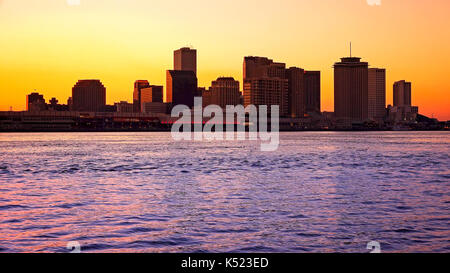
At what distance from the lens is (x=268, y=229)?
59.1 ft

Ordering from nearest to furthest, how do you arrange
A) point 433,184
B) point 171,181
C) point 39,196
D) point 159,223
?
1. point 159,223
2. point 39,196
3. point 433,184
4. point 171,181

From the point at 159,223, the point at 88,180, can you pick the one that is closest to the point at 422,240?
the point at 159,223

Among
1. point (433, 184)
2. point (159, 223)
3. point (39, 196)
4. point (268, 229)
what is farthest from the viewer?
point (433, 184)
